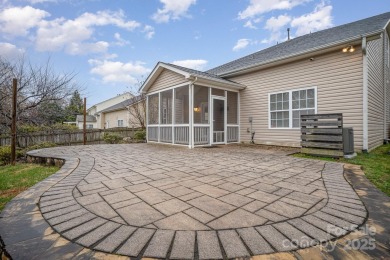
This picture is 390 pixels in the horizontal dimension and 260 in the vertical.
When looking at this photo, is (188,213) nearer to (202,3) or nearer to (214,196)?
(214,196)

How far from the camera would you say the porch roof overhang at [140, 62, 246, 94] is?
698 centimetres

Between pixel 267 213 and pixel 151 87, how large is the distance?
8936 millimetres

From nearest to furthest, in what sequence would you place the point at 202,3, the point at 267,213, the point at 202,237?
the point at 202,237 → the point at 267,213 → the point at 202,3

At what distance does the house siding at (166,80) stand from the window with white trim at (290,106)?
3.91 m

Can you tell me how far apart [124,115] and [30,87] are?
9879 mm

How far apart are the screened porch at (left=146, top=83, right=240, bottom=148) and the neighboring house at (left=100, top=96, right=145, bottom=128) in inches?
163

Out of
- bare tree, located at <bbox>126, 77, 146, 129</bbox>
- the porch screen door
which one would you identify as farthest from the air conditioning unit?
bare tree, located at <bbox>126, 77, 146, 129</bbox>

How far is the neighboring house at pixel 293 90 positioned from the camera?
562 cm

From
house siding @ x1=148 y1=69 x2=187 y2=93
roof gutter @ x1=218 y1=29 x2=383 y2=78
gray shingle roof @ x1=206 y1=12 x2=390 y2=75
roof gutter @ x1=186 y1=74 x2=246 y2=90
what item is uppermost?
gray shingle roof @ x1=206 y1=12 x2=390 y2=75

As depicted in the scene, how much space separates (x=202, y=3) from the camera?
10984 mm

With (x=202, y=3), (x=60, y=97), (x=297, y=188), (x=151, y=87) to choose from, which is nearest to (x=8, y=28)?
(x=60, y=97)

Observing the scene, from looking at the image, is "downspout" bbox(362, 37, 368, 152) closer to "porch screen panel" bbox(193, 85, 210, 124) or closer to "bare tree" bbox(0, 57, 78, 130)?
"porch screen panel" bbox(193, 85, 210, 124)

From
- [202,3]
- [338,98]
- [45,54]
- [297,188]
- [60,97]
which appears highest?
[202,3]

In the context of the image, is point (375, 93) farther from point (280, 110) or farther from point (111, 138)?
point (111, 138)
